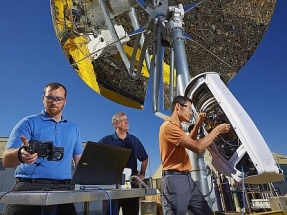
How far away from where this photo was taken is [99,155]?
158 cm

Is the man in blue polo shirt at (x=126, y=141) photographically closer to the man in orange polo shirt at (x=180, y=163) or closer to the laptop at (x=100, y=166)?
the man in orange polo shirt at (x=180, y=163)

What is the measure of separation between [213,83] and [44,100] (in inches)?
54.5

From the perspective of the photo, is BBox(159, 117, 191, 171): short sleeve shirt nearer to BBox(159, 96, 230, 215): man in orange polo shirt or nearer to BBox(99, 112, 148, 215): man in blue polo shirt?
BBox(159, 96, 230, 215): man in orange polo shirt

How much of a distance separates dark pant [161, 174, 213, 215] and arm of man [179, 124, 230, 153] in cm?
32

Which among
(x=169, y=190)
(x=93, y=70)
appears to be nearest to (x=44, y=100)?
(x=169, y=190)

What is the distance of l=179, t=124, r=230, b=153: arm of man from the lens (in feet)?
6.19

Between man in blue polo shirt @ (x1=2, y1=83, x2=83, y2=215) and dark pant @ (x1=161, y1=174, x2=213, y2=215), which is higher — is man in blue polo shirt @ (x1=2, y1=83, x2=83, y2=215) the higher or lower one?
the higher one

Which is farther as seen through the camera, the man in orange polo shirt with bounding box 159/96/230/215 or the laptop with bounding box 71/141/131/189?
the man in orange polo shirt with bounding box 159/96/230/215

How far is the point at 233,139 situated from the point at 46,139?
1.42 m

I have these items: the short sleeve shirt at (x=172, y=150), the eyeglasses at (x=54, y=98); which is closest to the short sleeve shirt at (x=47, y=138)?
the eyeglasses at (x=54, y=98)

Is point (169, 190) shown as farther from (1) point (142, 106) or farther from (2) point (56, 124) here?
(1) point (142, 106)

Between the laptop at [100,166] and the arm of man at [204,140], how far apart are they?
56 cm

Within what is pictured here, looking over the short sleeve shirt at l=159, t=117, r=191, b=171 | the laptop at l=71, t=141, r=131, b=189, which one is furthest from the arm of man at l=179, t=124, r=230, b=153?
the laptop at l=71, t=141, r=131, b=189

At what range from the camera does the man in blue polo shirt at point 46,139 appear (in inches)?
61.6
